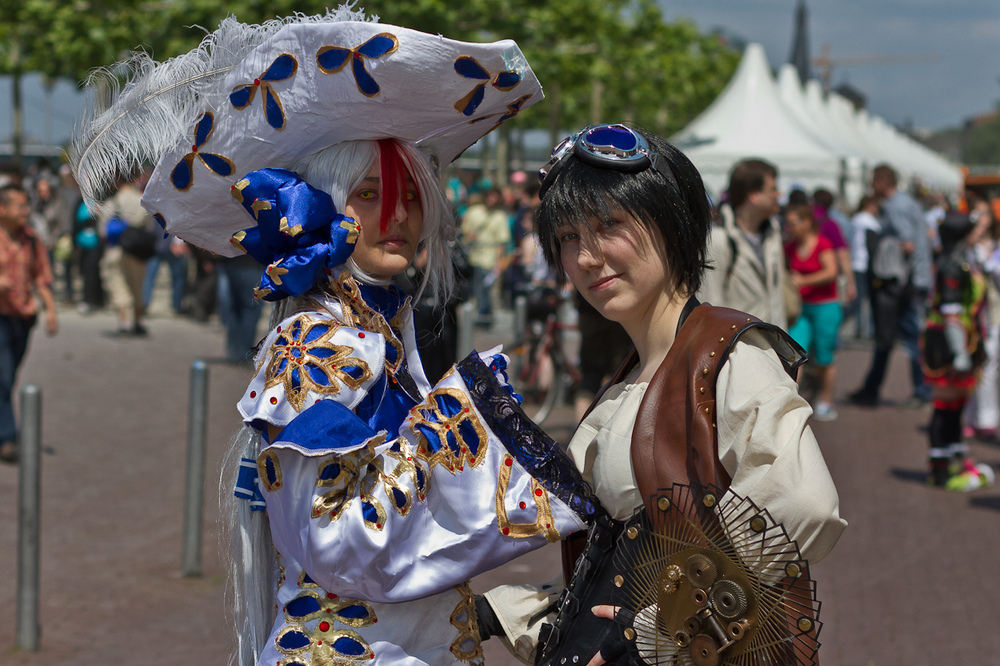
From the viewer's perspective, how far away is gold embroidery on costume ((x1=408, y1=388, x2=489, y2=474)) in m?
1.88

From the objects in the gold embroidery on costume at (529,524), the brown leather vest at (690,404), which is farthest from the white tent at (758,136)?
the gold embroidery on costume at (529,524)

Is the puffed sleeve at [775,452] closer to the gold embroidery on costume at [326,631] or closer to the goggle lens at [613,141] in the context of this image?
the goggle lens at [613,141]

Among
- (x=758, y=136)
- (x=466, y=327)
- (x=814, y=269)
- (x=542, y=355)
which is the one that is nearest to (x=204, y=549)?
(x=466, y=327)

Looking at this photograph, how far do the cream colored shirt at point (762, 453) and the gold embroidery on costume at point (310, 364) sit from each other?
0.49 m

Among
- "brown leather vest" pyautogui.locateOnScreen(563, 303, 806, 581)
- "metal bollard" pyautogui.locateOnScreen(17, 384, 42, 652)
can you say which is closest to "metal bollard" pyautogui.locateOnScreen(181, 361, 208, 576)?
"metal bollard" pyautogui.locateOnScreen(17, 384, 42, 652)

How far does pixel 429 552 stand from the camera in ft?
6.26

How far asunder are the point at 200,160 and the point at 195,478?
359 cm

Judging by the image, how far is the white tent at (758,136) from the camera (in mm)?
18469

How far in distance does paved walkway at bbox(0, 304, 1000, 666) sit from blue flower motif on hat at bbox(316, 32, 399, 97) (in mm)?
1181

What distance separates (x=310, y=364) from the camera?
1917 mm

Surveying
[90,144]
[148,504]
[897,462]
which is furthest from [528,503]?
[897,462]

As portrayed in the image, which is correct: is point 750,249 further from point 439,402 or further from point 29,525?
point 439,402

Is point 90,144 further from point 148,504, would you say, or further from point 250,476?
point 148,504

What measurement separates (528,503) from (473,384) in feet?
0.79
